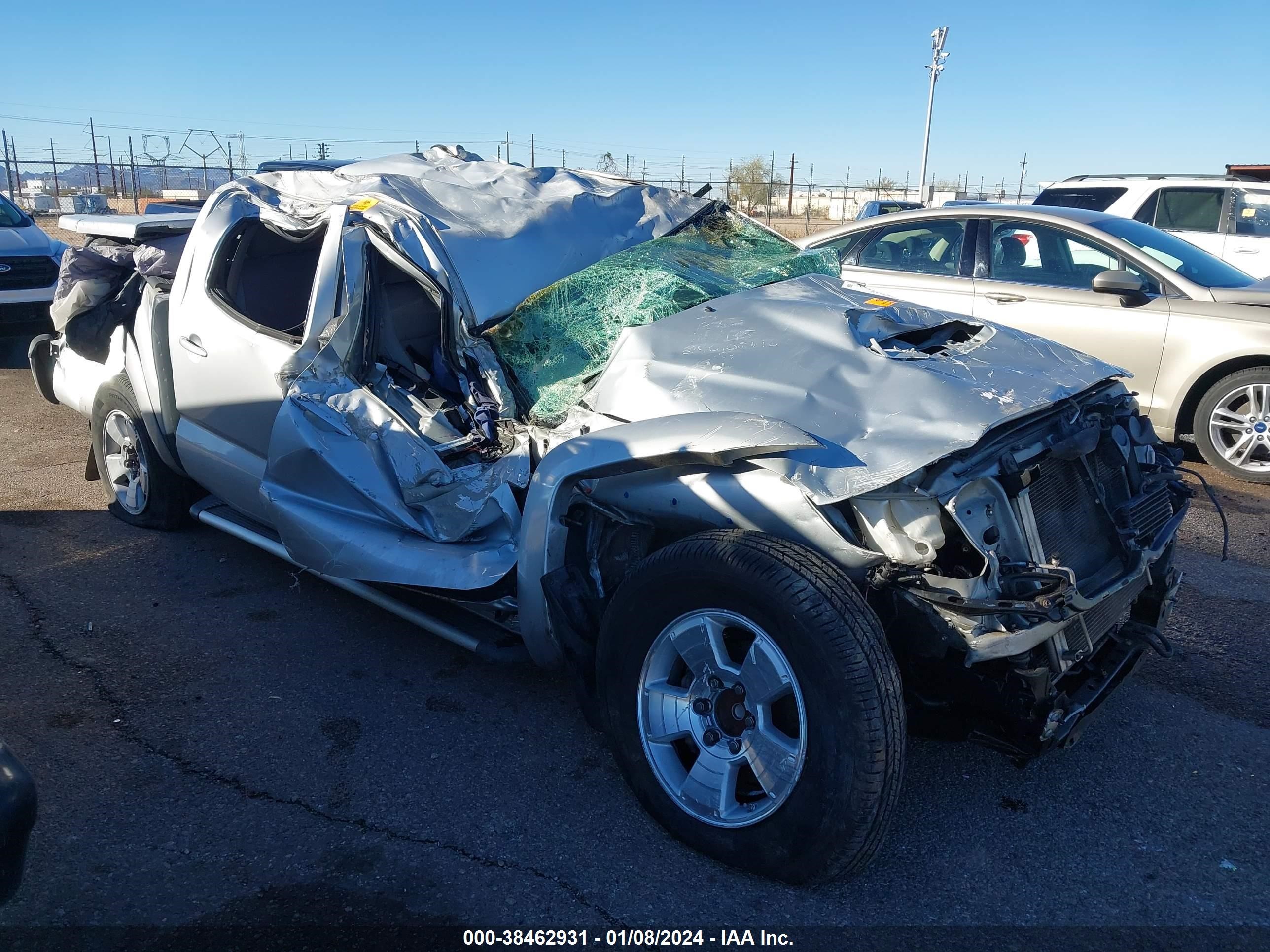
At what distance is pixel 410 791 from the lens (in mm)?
3182

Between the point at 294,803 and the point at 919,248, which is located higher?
the point at 919,248

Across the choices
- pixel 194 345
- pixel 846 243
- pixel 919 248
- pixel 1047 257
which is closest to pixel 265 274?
pixel 194 345

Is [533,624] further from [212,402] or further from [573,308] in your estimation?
Answer: [212,402]

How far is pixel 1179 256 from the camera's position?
275 inches

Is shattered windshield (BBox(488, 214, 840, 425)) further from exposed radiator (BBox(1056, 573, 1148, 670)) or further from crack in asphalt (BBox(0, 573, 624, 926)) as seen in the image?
exposed radiator (BBox(1056, 573, 1148, 670))

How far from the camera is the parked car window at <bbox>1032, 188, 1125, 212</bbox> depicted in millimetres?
11352

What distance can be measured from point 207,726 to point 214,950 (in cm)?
123

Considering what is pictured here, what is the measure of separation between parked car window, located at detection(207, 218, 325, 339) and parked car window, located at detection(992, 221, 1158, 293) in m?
4.98

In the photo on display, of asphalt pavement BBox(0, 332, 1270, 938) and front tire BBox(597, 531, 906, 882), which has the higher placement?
front tire BBox(597, 531, 906, 882)

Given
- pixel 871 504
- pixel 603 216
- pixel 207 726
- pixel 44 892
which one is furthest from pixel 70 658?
pixel 871 504

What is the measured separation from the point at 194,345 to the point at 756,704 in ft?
11.1

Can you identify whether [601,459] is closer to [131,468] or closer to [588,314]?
[588,314]

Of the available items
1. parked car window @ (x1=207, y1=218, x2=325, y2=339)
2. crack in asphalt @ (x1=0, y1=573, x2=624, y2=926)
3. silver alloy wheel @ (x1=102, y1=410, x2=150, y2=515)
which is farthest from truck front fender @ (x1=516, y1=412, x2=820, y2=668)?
silver alloy wheel @ (x1=102, y1=410, x2=150, y2=515)

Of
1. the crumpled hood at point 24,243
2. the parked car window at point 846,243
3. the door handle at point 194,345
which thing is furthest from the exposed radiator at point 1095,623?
the crumpled hood at point 24,243
